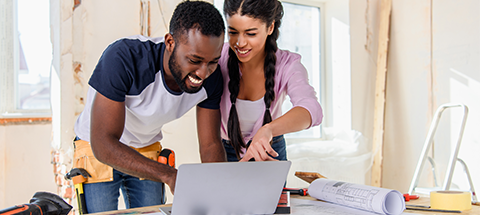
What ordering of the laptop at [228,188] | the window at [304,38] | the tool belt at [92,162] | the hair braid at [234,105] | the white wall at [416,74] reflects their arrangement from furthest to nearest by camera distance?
the window at [304,38], the white wall at [416,74], the hair braid at [234,105], the tool belt at [92,162], the laptop at [228,188]

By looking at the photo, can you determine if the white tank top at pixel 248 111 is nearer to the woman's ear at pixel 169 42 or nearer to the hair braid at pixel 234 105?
the hair braid at pixel 234 105

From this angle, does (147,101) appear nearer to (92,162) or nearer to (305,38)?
(92,162)

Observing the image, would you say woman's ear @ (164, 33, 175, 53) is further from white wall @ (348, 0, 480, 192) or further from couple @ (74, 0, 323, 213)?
white wall @ (348, 0, 480, 192)

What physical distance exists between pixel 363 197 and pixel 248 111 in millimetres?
665

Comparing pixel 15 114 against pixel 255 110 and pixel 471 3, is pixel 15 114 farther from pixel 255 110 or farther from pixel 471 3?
pixel 471 3

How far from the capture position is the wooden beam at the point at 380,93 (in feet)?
10.7

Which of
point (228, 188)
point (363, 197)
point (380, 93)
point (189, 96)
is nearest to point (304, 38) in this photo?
point (380, 93)

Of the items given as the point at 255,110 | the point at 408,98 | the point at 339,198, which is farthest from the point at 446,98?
the point at 339,198

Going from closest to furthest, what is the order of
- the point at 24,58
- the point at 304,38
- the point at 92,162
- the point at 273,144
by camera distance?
the point at 92,162, the point at 273,144, the point at 24,58, the point at 304,38

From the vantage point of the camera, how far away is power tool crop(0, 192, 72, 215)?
28.6 inches

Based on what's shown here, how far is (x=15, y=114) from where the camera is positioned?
8.77 feet

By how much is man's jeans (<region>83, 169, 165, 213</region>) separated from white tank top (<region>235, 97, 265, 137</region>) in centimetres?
45

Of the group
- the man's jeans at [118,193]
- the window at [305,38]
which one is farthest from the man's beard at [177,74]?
the window at [305,38]

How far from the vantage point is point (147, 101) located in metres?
1.33
